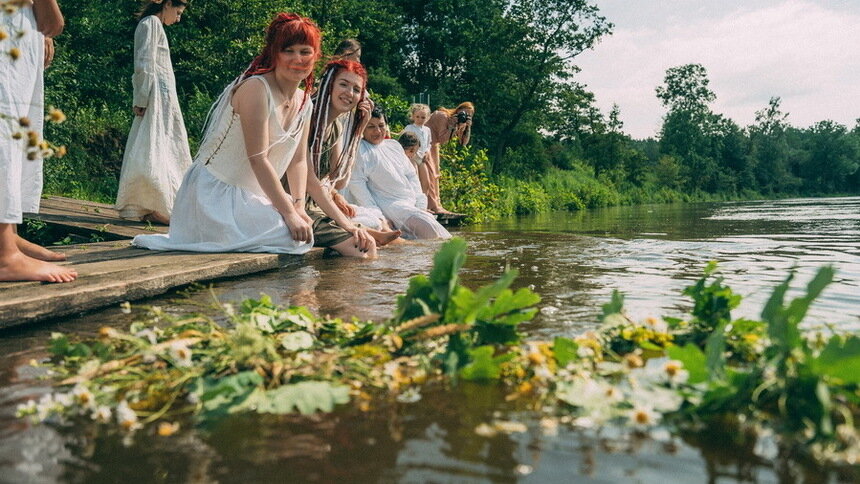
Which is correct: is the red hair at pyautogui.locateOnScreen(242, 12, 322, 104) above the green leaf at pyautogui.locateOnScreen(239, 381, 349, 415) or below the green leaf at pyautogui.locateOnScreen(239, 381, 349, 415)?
above

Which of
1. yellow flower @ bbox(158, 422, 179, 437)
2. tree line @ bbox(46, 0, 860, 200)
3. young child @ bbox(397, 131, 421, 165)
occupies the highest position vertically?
tree line @ bbox(46, 0, 860, 200)

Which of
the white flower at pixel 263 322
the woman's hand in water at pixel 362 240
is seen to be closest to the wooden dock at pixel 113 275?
the woman's hand in water at pixel 362 240

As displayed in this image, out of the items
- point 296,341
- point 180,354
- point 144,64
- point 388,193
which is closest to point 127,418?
point 180,354

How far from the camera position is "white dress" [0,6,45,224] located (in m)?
2.76

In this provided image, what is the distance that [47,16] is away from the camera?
10.1ft

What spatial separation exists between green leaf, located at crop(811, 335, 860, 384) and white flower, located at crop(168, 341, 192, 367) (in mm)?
1256

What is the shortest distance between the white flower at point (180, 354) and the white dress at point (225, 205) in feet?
8.35

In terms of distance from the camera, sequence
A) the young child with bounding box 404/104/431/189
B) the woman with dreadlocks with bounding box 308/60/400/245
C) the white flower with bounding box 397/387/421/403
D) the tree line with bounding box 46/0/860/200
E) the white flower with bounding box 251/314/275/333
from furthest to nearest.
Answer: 1. the tree line with bounding box 46/0/860/200
2. the young child with bounding box 404/104/431/189
3. the woman with dreadlocks with bounding box 308/60/400/245
4. the white flower with bounding box 251/314/275/333
5. the white flower with bounding box 397/387/421/403

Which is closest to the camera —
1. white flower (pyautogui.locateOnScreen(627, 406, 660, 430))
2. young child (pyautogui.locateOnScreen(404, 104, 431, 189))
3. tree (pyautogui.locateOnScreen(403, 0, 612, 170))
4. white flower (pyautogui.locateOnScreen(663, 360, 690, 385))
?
white flower (pyautogui.locateOnScreen(627, 406, 660, 430))

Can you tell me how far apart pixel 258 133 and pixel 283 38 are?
1.82 feet

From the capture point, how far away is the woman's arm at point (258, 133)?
4016 millimetres

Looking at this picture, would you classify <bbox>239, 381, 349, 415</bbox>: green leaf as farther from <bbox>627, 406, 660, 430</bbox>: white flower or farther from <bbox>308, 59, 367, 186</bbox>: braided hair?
<bbox>308, 59, 367, 186</bbox>: braided hair

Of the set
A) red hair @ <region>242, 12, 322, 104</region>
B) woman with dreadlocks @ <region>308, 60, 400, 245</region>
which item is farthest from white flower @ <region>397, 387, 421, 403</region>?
woman with dreadlocks @ <region>308, 60, 400, 245</region>

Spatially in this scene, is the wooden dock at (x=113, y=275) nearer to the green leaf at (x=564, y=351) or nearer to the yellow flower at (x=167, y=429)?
the yellow flower at (x=167, y=429)
